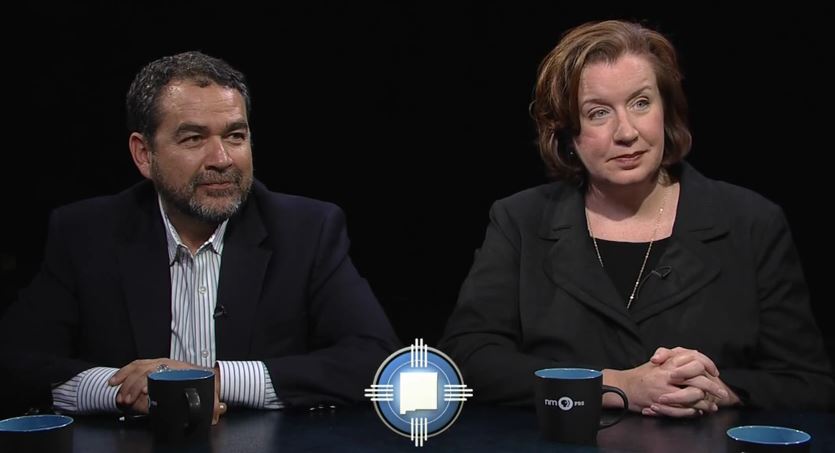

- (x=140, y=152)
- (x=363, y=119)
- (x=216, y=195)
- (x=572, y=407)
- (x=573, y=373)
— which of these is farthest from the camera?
(x=363, y=119)

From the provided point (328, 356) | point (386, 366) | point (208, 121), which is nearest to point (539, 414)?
point (386, 366)

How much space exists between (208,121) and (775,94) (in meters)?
2.32

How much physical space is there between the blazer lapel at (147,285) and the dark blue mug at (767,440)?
1.41 m

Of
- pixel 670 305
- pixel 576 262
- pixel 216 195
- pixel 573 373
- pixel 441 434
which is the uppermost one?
pixel 216 195

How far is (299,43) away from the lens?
432 centimetres

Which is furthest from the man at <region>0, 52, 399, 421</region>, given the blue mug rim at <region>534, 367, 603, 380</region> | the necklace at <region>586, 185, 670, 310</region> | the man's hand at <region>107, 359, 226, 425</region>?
the blue mug rim at <region>534, 367, 603, 380</region>

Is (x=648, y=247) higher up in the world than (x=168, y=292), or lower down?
higher up

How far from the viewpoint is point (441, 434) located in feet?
5.87

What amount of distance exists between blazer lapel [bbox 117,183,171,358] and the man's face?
12 cm

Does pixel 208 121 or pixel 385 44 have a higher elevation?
pixel 385 44

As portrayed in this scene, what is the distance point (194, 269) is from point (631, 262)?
1031mm

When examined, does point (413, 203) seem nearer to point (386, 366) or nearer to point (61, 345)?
point (61, 345)

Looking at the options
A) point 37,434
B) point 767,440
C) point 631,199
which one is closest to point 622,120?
point 631,199

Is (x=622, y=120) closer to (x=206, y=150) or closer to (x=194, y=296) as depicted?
(x=206, y=150)
